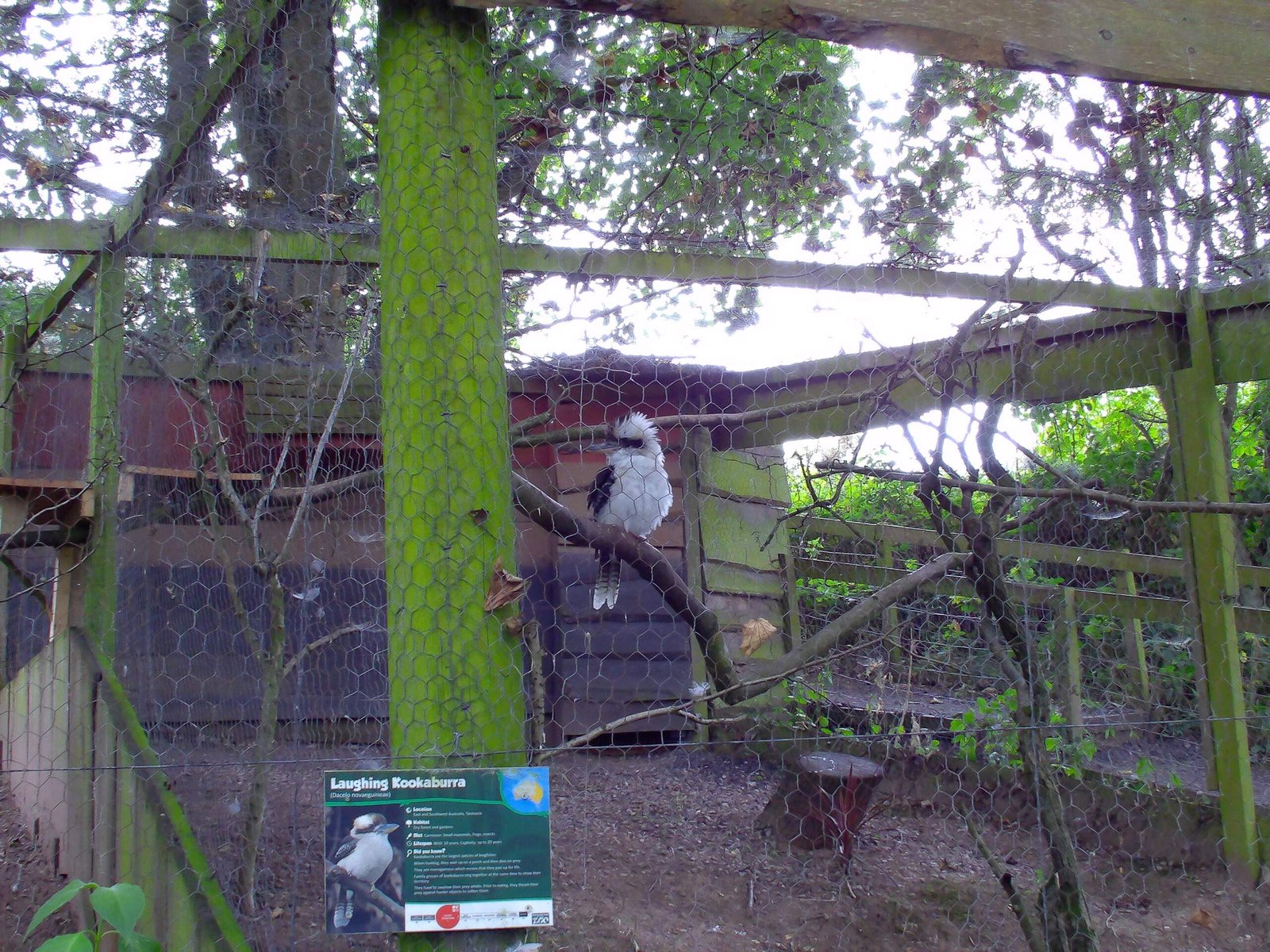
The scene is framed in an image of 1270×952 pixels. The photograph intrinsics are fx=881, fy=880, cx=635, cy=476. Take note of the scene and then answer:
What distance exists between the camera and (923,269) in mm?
1952

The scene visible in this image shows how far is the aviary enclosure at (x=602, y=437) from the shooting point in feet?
3.90

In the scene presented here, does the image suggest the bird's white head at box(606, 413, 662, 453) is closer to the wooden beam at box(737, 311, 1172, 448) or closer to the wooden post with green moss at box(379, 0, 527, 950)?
the wooden beam at box(737, 311, 1172, 448)

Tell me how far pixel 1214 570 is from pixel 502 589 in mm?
1975

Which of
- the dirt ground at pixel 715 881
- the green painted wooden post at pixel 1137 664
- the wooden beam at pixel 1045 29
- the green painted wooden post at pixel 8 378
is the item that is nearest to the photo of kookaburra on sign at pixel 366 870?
the dirt ground at pixel 715 881

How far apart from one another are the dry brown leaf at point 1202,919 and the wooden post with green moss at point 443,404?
194 centimetres

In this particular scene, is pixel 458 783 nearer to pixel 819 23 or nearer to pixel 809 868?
pixel 819 23

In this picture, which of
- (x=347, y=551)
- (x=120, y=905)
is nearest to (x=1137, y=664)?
(x=347, y=551)

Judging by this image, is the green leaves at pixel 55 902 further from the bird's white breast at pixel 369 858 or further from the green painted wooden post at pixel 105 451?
the green painted wooden post at pixel 105 451

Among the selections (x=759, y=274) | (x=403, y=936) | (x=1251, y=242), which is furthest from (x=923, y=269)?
(x=403, y=936)

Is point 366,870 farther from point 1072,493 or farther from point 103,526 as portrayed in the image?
point 1072,493

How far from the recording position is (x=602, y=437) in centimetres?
236

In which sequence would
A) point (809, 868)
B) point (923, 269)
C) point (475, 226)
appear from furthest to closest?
point (809, 868) → point (923, 269) → point (475, 226)

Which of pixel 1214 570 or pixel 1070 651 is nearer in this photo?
pixel 1214 570

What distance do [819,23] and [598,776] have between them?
235 centimetres
